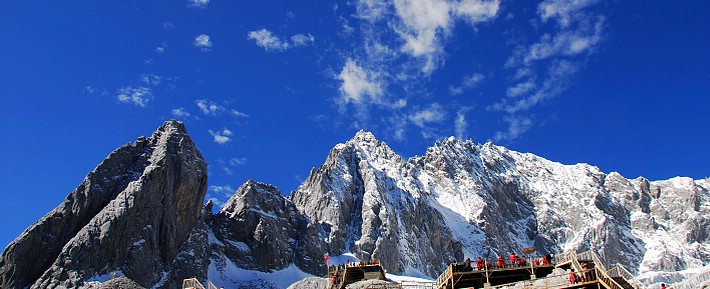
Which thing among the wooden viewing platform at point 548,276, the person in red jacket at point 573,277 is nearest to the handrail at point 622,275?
the wooden viewing platform at point 548,276

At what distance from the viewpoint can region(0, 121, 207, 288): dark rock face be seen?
484 feet

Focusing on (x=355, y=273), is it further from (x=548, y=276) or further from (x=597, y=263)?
(x=597, y=263)

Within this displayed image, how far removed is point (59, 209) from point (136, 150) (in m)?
29.7

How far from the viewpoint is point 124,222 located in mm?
157875

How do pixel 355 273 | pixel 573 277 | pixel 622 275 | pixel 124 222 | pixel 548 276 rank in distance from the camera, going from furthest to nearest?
pixel 124 222, pixel 355 273, pixel 548 276, pixel 573 277, pixel 622 275

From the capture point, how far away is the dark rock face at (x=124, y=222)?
147 metres

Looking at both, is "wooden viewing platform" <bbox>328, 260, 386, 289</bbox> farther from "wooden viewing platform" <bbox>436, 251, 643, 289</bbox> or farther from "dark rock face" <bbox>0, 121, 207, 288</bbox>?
"dark rock face" <bbox>0, 121, 207, 288</bbox>

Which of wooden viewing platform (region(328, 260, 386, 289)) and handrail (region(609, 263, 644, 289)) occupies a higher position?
wooden viewing platform (region(328, 260, 386, 289))

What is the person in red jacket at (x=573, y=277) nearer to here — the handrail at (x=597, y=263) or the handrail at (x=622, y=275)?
the handrail at (x=597, y=263)

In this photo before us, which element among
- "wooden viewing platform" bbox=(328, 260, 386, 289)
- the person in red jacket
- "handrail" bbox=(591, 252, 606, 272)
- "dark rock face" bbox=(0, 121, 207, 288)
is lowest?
the person in red jacket

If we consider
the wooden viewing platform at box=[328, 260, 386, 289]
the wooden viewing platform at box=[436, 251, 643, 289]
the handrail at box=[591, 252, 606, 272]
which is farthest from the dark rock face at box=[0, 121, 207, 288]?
the handrail at box=[591, 252, 606, 272]

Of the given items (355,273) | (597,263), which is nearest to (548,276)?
(597,263)

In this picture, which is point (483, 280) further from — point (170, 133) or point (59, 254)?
point (170, 133)

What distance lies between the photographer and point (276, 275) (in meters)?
192
